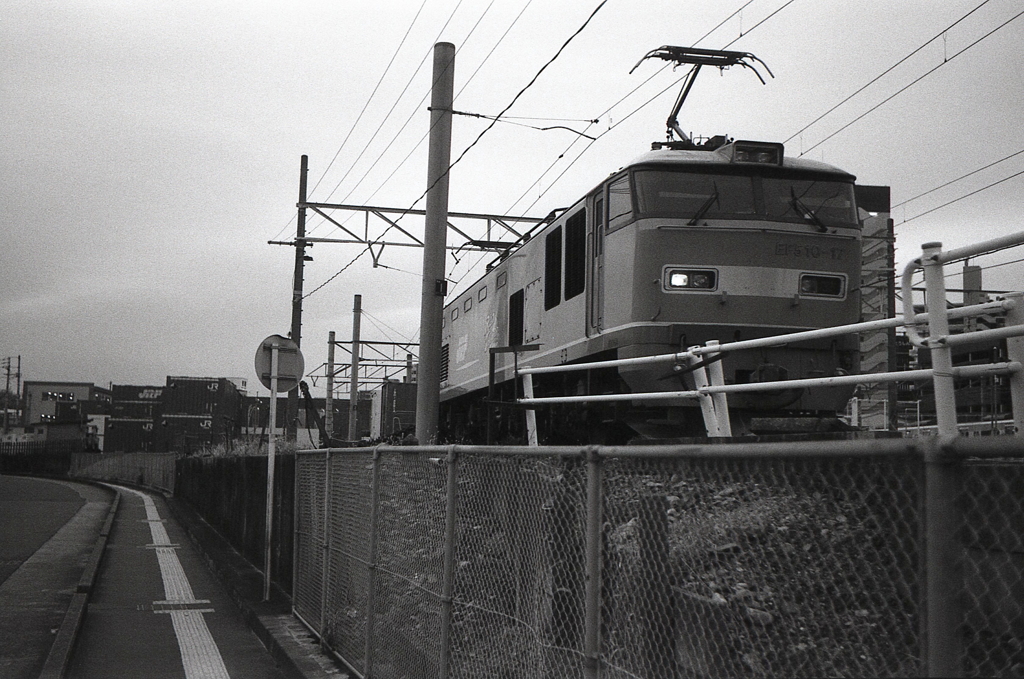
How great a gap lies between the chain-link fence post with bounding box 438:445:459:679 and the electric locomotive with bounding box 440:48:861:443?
14.5 ft

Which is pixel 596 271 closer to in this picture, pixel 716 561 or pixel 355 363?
pixel 716 561

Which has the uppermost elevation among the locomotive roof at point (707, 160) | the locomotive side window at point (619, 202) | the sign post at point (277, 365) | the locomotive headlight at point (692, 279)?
the locomotive roof at point (707, 160)

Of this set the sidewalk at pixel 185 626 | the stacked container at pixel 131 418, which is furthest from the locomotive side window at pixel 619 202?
the stacked container at pixel 131 418

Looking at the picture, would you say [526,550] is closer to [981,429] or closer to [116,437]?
[981,429]

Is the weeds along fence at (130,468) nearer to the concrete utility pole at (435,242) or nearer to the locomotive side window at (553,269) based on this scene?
the concrete utility pole at (435,242)

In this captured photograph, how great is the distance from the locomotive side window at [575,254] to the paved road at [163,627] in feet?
16.8

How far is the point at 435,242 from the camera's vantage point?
44.6 ft

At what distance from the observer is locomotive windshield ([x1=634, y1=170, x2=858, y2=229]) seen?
10.5m

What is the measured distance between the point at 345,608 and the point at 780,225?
228 inches

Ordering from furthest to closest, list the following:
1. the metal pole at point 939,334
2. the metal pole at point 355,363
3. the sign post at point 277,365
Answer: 1. the metal pole at point 355,363
2. the sign post at point 277,365
3. the metal pole at point 939,334

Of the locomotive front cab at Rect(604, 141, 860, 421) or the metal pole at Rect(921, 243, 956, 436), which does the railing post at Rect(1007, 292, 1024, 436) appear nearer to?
the metal pole at Rect(921, 243, 956, 436)

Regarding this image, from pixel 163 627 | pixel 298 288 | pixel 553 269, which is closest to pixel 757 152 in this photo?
pixel 553 269

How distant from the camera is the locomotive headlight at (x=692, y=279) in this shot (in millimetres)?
10297

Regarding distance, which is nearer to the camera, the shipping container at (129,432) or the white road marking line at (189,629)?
the white road marking line at (189,629)
